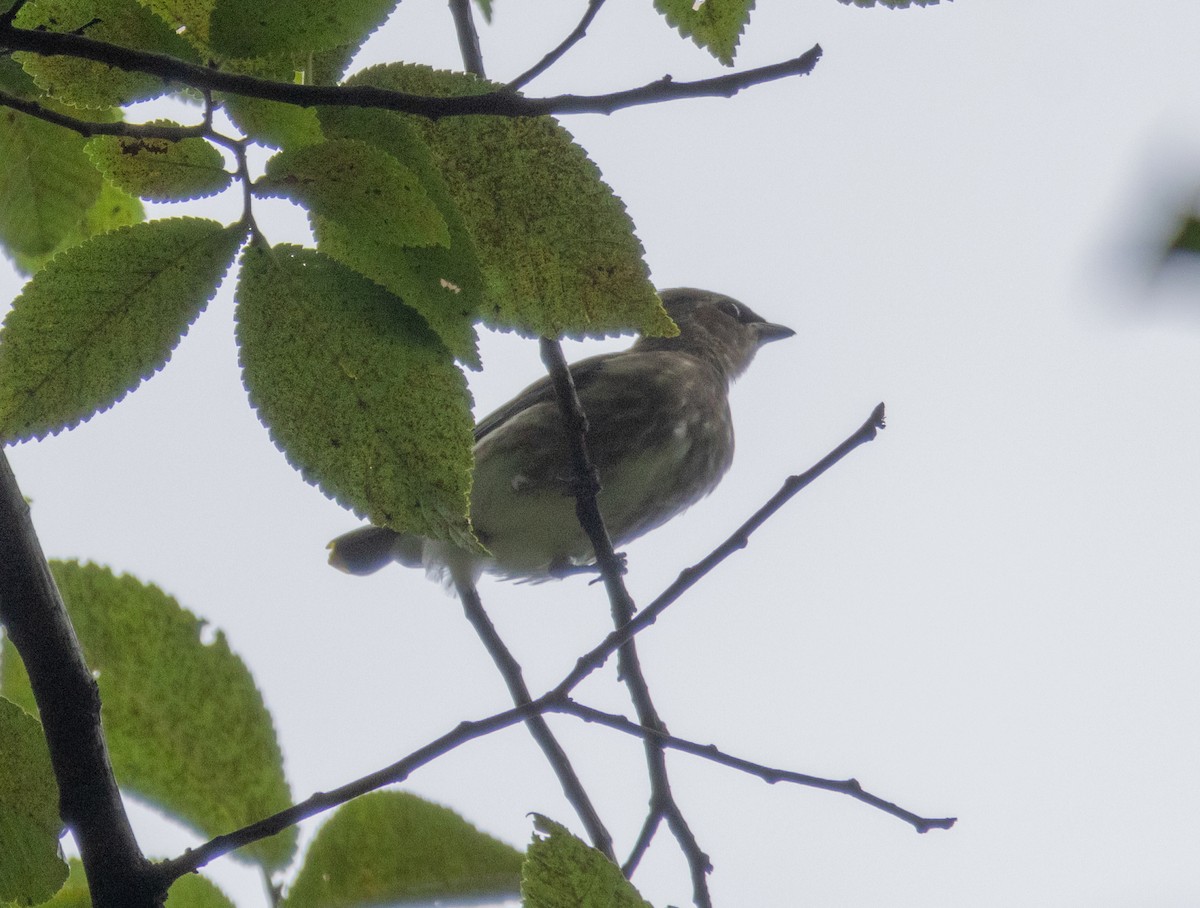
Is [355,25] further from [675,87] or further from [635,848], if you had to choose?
[635,848]

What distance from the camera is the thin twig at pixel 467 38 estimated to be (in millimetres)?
2562

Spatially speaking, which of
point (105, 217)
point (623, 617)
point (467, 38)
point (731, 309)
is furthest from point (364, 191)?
point (731, 309)

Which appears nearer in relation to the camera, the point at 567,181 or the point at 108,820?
the point at 567,181

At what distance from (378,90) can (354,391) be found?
0.28 metres

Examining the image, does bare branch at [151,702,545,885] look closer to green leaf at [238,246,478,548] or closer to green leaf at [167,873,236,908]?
green leaf at [167,873,236,908]

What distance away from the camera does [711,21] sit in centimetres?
143

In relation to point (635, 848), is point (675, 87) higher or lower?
lower

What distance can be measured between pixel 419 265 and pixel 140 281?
0.25 m

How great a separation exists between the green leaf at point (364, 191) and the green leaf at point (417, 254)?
2cm

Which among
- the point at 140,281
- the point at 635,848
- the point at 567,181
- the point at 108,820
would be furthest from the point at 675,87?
the point at 635,848

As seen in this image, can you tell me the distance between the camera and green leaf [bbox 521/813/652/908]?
121 cm

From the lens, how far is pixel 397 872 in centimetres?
146

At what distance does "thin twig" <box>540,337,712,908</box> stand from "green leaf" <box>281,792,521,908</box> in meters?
1.01

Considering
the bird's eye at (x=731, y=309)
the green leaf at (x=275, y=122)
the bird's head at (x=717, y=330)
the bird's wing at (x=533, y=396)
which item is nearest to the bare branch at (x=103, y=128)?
the green leaf at (x=275, y=122)
